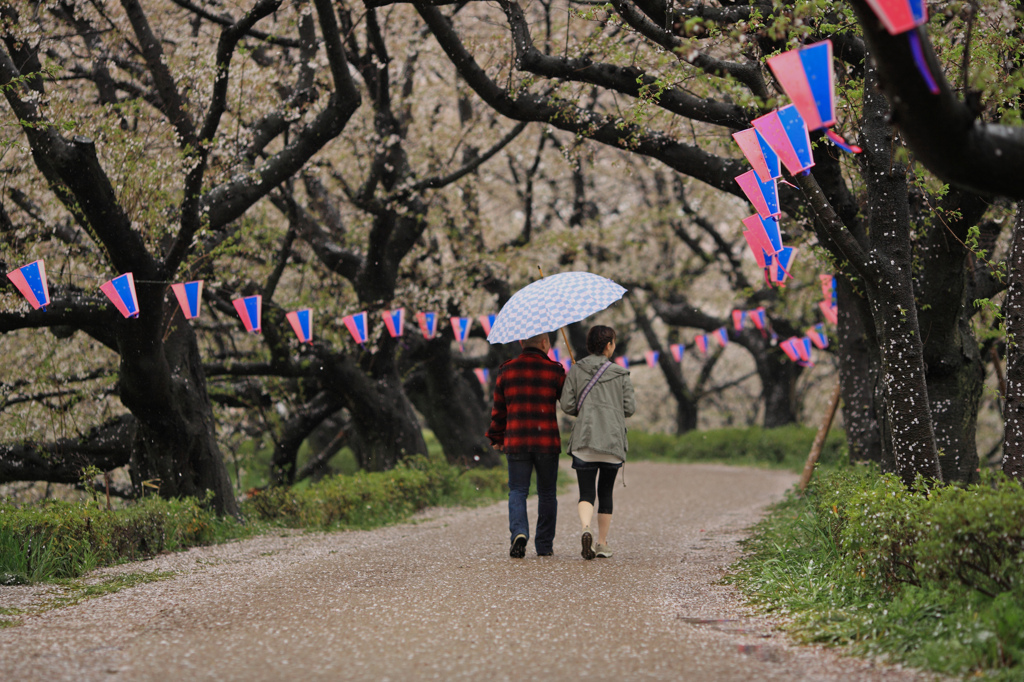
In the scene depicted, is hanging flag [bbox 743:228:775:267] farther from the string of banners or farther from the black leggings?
the black leggings

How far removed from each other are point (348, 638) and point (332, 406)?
1059 centimetres

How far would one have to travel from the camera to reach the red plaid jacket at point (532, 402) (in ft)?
21.1

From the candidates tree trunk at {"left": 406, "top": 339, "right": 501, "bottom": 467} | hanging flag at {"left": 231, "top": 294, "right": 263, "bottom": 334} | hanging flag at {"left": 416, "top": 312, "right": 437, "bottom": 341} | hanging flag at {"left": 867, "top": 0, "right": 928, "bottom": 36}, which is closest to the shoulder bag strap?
hanging flag at {"left": 867, "top": 0, "right": 928, "bottom": 36}

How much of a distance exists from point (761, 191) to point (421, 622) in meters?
3.92

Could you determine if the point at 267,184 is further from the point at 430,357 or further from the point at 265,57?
the point at 430,357

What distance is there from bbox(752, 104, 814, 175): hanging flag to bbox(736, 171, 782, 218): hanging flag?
0.66m

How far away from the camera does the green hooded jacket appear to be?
621 cm

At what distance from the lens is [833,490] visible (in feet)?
20.4

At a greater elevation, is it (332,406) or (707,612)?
(332,406)

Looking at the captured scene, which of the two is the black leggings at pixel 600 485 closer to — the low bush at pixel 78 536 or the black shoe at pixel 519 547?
the black shoe at pixel 519 547

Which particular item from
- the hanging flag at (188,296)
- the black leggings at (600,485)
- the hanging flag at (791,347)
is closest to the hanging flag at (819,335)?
the hanging flag at (791,347)

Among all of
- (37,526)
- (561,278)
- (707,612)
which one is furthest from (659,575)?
(37,526)

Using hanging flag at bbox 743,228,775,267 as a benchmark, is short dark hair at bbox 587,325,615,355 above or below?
below

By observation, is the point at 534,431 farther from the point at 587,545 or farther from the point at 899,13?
the point at 899,13
